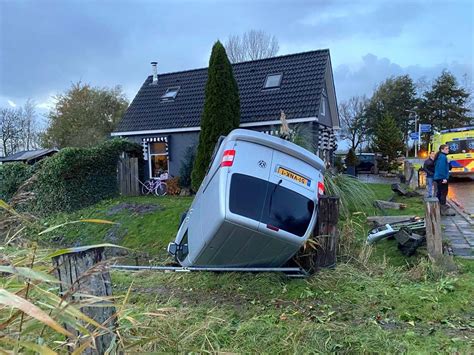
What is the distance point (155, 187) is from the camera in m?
16.5

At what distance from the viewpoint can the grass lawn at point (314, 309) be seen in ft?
10.8

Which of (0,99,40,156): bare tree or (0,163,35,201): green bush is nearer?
(0,163,35,201): green bush

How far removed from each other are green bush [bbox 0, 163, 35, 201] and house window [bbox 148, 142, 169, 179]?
5.01 m

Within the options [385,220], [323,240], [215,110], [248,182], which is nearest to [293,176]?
[248,182]

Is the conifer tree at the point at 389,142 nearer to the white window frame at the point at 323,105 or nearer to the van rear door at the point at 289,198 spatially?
the white window frame at the point at 323,105

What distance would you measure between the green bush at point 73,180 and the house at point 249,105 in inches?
118

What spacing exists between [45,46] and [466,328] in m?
16.1

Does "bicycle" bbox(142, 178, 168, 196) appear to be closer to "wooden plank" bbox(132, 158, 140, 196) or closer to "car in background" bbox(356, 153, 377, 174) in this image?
"wooden plank" bbox(132, 158, 140, 196)

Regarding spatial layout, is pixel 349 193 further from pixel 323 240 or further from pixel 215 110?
pixel 215 110

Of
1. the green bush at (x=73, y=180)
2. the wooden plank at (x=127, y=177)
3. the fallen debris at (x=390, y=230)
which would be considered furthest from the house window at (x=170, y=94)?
the fallen debris at (x=390, y=230)

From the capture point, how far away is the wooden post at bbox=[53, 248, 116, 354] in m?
1.98

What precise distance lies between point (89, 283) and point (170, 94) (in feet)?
59.7

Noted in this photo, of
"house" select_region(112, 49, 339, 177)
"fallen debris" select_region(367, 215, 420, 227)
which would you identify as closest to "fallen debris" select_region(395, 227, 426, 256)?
"fallen debris" select_region(367, 215, 420, 227)

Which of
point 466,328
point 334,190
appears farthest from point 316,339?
point 334,190
